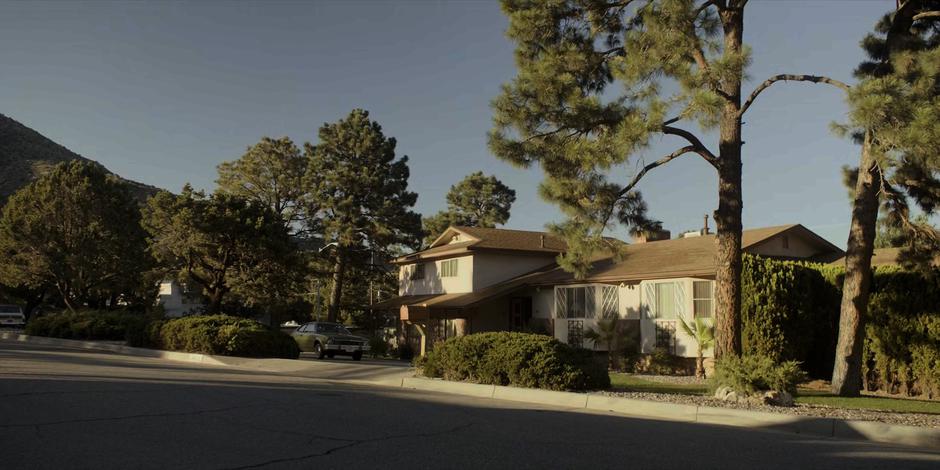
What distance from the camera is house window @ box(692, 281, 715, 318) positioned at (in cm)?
2334

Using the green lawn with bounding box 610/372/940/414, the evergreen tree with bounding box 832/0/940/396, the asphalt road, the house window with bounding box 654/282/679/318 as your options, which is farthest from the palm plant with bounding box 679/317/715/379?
the asphalt road

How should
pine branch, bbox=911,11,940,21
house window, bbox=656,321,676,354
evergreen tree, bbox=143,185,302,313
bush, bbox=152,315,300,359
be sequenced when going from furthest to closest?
evergreen tree, bbox=143,185,302,313 → bush, bbox=152,315,300,359 → house window, bbox=656,321,676,354 → pine branch, bbox=911,11,940,21

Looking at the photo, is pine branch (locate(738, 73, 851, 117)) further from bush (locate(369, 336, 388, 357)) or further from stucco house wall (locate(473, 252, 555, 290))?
bush (locate(369, 336, 388, 357))

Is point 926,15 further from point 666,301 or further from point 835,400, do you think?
point 666,301

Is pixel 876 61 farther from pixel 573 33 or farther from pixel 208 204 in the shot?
pixel 208 204

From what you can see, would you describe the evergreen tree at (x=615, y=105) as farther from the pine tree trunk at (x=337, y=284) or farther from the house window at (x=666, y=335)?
the pine tree trunk at (x=337, y=284)

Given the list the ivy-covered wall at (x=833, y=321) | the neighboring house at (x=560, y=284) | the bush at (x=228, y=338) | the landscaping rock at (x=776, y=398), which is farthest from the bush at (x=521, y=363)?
the bush at (x=228, y=338)

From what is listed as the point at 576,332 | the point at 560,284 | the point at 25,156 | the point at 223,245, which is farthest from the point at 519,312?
the point at 25,156

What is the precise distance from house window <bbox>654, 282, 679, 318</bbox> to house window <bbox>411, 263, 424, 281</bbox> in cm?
1573

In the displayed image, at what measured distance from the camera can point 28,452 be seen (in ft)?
23.9

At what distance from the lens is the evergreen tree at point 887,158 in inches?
485

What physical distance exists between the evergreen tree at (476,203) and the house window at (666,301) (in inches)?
1853

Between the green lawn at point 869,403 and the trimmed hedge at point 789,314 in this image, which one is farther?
the trimmed hedge at point 789,314

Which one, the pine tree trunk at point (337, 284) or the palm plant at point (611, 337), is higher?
the pine tree trunk at point (337, 284)
